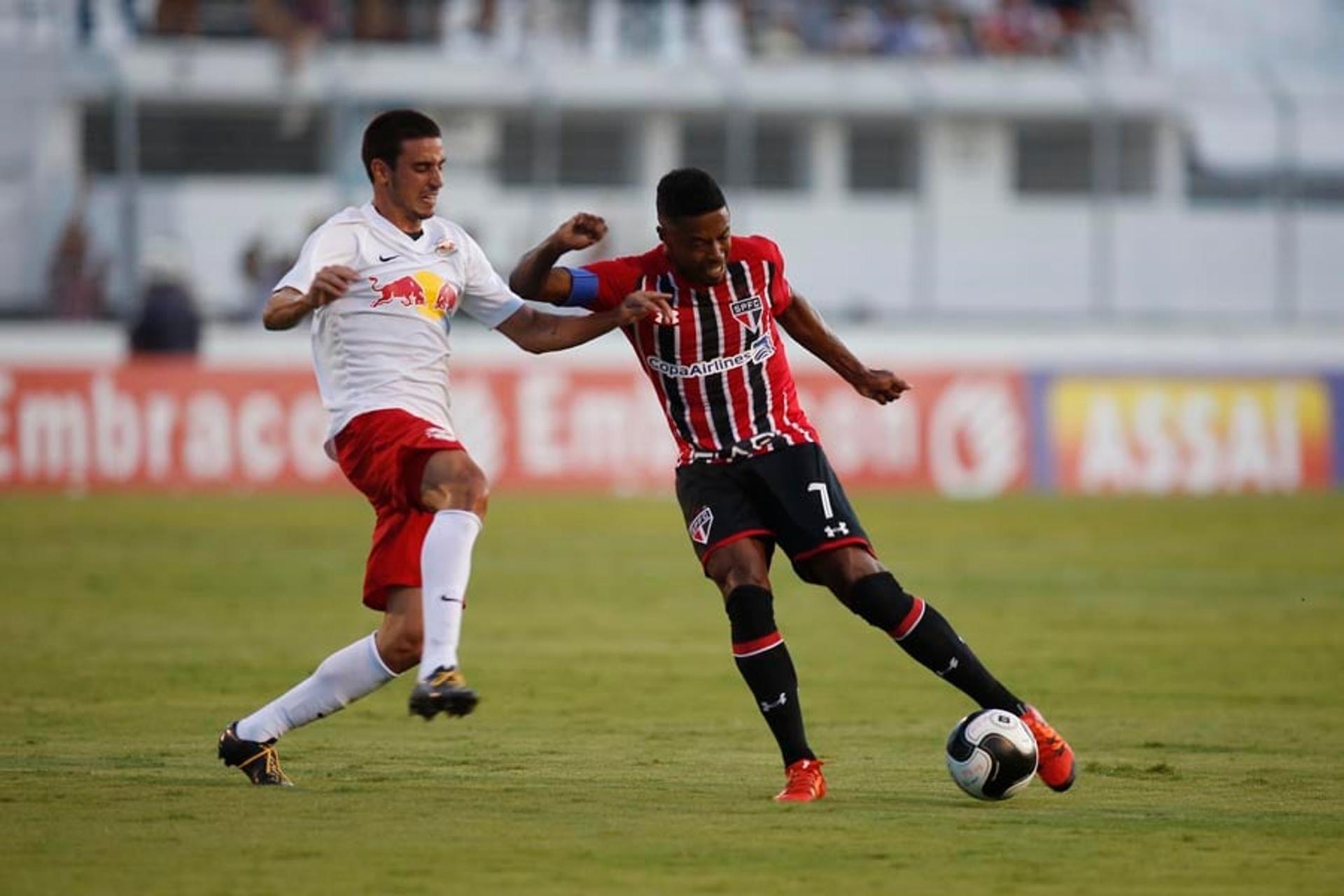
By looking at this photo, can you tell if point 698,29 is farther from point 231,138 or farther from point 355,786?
point 355,786

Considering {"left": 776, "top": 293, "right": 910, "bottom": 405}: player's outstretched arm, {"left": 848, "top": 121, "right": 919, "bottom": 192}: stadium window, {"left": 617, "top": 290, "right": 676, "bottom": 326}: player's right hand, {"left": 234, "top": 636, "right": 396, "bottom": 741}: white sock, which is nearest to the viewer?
{"left": 617, "top": 290, "right": 676, "bottom": 326}: player's right hand

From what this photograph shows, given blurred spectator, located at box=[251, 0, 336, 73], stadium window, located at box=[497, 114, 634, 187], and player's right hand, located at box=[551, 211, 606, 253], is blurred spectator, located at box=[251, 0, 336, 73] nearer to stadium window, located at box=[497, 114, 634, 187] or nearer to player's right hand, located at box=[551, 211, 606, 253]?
stadium window, located at box=[497, 114, 634, 187]

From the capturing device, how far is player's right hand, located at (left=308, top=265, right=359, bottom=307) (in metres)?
7.88

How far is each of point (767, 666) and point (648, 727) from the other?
2365 mm

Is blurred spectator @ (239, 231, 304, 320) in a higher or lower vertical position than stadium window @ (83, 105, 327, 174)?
lower

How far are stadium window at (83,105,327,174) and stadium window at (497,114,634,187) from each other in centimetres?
258

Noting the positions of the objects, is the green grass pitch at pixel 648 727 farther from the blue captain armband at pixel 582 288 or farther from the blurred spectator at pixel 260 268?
the blurred spectator at pixel 260 268

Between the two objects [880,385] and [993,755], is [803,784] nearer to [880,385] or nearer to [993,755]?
[993,755]

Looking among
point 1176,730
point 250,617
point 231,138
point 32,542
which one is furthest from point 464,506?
point 231,138

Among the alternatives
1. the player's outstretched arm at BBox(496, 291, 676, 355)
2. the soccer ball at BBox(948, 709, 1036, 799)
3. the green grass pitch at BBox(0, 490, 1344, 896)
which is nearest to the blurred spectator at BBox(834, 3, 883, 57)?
the green grass pitch at BBox(0, 490, 1344, 896)

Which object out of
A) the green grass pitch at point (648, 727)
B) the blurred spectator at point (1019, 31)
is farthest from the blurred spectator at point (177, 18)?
the blurred spectator at point (1019, 31)

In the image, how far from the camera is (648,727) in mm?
10547

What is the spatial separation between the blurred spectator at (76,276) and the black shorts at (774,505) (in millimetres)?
20898

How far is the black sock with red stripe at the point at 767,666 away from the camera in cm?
824
